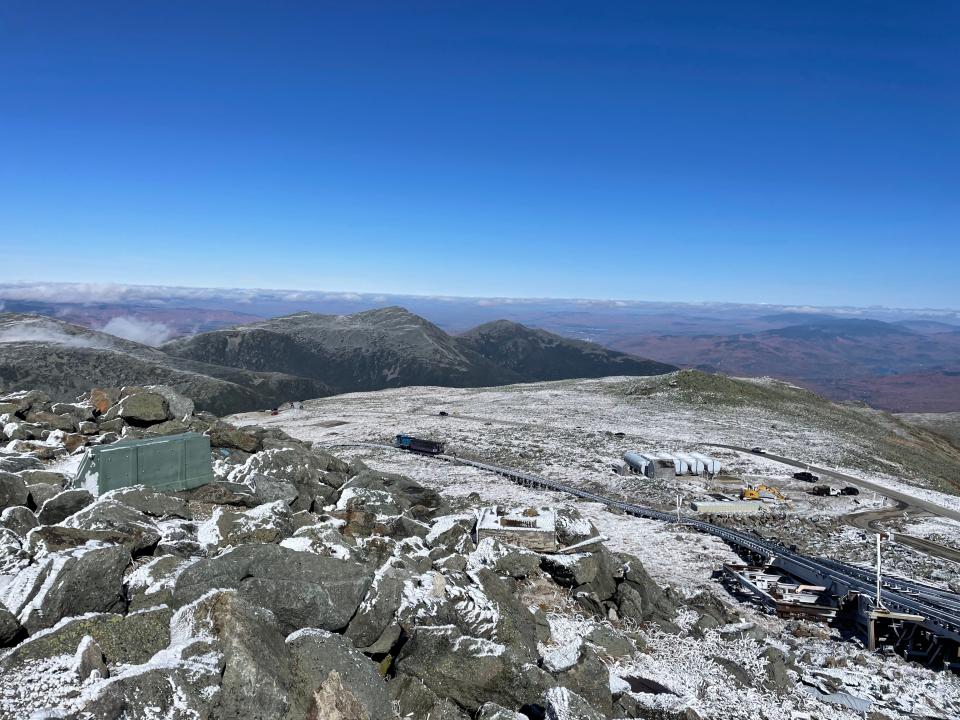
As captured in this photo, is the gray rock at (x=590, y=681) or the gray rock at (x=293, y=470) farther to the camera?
the gray rock at (x=293, y=470)

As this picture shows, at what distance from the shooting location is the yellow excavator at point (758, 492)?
40.1m

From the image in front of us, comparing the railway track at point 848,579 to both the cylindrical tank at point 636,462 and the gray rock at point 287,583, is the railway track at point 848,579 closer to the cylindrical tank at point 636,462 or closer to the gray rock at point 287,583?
the cylindrical tank at point 636,462

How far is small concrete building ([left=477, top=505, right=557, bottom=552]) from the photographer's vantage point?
2177 cm

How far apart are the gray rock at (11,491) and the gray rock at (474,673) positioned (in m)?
12.8

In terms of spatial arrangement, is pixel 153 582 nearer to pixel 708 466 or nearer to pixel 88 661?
pixel 88 661

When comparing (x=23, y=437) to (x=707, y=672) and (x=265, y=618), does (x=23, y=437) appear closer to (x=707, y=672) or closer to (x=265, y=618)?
(x=265, y=618)

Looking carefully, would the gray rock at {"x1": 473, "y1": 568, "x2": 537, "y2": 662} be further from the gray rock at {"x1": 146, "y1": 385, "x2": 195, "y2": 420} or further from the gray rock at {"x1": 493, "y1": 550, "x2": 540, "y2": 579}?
the gray rock at {"x1": 146, "y1": 385, "x2": 195, "y2": 420}

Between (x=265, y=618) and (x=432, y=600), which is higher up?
(x=265, y=618)

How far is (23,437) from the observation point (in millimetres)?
24688

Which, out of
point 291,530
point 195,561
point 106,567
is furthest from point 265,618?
point 291,530

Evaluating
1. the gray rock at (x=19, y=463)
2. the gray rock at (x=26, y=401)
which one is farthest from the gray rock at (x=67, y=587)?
the gray rock at (x=26, y=401)

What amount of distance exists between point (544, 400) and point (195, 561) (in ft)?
243

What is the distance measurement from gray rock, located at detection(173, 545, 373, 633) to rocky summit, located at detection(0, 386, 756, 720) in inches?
1.6

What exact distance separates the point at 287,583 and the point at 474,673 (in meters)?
4.52
